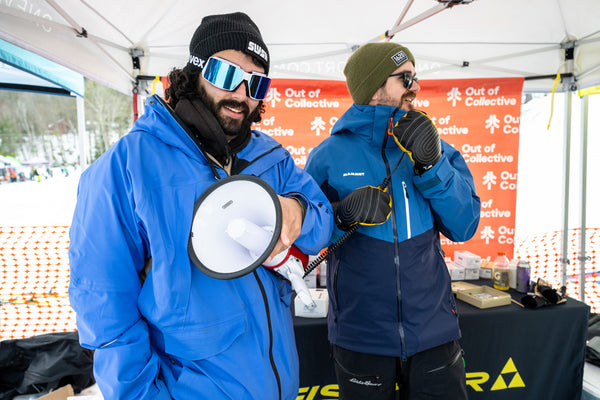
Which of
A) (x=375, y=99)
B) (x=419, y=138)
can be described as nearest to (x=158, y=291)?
(x=419, y=138)

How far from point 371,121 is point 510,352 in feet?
6.80

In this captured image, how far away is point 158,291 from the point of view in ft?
2.94

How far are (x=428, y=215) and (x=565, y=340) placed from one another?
1898 millimetres

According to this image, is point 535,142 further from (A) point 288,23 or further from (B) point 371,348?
(B) point 371,348

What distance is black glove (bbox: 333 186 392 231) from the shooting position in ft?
4.56

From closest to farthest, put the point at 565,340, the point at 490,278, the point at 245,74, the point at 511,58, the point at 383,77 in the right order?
the point at 245,74 < the point at 383,77 < the point at 565,340 < the point at 490,278 < the point at 511,58

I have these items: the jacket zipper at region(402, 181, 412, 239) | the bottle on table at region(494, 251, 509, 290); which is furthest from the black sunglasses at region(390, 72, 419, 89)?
the bottle on table at region(494, 251, 509, 290)

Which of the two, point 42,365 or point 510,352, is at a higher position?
point 510,352

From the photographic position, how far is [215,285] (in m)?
0.99

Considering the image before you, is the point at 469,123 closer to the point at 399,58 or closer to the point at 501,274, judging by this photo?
the point at 501,274

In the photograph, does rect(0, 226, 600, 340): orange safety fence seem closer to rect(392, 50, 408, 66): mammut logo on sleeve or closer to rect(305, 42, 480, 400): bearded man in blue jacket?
rect(305, 42, 480, 400): bearded man in blue jacket

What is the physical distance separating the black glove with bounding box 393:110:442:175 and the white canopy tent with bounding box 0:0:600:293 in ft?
5.40

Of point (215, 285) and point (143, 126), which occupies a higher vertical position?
point (143, 126)

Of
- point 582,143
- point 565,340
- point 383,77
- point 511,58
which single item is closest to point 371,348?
point 383,77
